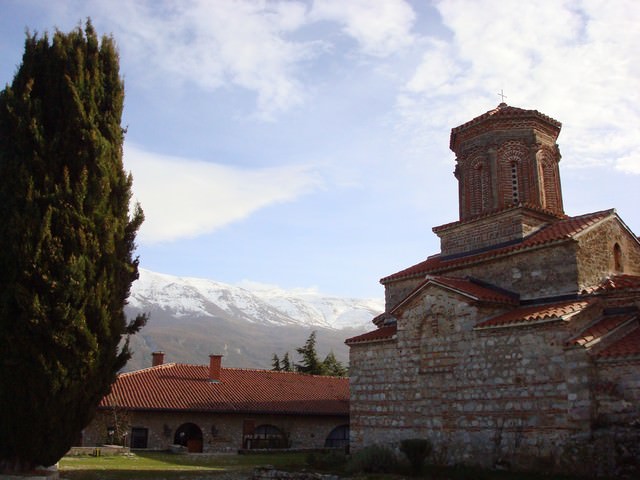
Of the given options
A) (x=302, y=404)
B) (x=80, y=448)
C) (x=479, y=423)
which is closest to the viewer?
(x=479, y=423)

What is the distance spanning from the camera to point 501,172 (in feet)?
57.3

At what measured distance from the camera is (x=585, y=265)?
47.2ft

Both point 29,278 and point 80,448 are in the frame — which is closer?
point 29,278

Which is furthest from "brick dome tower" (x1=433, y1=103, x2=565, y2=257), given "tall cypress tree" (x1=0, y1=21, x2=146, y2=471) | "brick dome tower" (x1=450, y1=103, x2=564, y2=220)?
"tall cypress tree" (x1=0, y1=21, x2=146, y2=471)

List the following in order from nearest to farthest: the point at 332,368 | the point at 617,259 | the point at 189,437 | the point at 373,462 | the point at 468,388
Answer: the point at 373,462 → the point at 468,388 → the point at 617,259 → the point at 189,437 → the point at 332,368

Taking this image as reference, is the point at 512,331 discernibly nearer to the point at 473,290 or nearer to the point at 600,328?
the point at 473,290

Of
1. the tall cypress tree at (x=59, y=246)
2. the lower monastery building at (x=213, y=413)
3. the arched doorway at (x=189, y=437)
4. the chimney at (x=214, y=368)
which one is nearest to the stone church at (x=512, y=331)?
the tall cypress tree at (x=59, y=246)

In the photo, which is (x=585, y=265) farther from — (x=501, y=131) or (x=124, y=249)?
(x=124, y=249)

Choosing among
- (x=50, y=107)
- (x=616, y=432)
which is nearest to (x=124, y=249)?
(x=50, y=107)

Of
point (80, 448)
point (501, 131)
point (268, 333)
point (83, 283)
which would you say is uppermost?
point (268, 333)

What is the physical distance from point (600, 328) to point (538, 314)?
128 centimetres

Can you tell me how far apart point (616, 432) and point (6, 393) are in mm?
11172

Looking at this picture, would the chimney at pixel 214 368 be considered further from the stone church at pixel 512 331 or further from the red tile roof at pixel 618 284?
the red tile roof at pixel 618 284

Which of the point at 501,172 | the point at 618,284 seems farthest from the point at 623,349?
the point at 501,172
